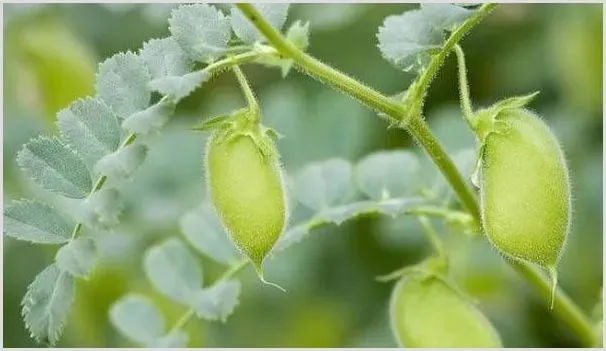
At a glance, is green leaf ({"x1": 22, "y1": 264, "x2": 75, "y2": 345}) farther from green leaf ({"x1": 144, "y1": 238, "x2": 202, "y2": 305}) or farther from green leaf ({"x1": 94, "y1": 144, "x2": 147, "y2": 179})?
green leaf ({"x1": 144, "y1": 238, "x2": 202, "y2": 305})

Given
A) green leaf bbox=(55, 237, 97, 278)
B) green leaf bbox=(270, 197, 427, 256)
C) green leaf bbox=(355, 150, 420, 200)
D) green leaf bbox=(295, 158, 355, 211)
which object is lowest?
green leaf bbox=(355, 150, 420, 200)

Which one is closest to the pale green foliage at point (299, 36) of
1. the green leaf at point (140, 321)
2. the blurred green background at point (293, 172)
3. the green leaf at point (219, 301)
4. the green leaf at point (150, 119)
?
the green leaf at point (150, 119)

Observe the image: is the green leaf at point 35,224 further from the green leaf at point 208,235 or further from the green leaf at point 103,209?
the green leaf at point 208,235

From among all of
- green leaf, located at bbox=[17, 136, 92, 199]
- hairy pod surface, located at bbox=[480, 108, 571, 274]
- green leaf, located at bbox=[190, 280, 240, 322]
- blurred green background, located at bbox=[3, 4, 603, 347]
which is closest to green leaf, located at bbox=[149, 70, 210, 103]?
green leaf, located at bbox=[17, 136, 92, 199]

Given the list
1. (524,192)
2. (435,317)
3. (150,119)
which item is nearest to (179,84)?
(150,119)

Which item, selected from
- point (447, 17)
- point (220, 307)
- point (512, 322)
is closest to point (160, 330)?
point (220, 307)

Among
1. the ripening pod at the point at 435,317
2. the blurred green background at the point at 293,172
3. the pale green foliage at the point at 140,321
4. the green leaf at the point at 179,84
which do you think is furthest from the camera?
the blurred green background at the point at 293,172
